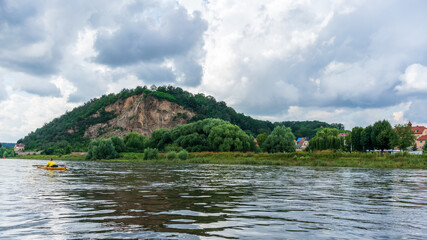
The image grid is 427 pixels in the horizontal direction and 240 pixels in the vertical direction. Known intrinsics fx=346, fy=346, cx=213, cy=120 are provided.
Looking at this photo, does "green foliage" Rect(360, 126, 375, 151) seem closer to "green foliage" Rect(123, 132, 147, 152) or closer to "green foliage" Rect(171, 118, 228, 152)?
"green foliage" Rect(171, 118, 228, 152)

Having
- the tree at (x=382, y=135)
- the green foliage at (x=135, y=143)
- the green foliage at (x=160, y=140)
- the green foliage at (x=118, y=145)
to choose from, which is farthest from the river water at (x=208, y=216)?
the green foliage at (x=135, y=143)

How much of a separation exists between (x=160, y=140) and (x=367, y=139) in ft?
236

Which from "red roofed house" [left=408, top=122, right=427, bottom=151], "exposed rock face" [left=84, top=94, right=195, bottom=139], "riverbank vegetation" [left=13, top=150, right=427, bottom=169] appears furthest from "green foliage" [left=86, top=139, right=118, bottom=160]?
"red roofed house" [left=408, top=122, right=427, bottom=151]

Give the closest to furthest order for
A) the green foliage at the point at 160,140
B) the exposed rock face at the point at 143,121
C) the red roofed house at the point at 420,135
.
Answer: the green foliage at the point at 160,140 → the red roofed house at the point at 420,135 → the exposed rock face at the point at 143,121

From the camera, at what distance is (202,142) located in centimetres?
11625

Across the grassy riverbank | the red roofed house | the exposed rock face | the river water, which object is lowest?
the river water

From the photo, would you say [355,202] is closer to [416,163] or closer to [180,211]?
[180,211]

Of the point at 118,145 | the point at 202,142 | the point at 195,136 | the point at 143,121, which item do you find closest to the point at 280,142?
the point at 202,142

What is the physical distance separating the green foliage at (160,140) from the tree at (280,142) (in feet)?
146

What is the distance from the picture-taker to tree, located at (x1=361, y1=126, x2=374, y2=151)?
323 ft

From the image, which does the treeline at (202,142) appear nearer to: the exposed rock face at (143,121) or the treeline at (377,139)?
the treeline at (377,139)

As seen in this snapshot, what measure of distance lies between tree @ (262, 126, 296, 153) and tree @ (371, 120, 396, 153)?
72.2 feet

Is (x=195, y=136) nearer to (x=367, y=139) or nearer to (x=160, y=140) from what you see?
(x=160, y=140)

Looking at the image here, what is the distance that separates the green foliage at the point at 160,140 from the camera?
129500 millimetres
